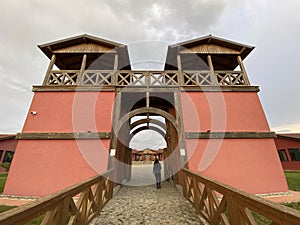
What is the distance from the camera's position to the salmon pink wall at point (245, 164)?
5797 mm

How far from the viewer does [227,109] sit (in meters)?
6.88

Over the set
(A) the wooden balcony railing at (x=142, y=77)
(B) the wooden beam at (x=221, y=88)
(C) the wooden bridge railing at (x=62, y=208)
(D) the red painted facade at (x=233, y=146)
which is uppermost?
(A) the wooden balcony railing at (x=142, y=77)

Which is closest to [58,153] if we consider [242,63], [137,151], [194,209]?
[194,209]

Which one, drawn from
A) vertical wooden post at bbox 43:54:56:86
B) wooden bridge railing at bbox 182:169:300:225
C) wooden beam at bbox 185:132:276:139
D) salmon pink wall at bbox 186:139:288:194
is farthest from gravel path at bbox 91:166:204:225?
vertical wooden post at bbox 43:54:56:86

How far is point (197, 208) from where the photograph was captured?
3990mm

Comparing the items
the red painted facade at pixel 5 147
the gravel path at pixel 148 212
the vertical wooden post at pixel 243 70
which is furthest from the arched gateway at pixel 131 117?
the red painted facade at pixel 5 147

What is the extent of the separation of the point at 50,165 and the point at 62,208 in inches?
165

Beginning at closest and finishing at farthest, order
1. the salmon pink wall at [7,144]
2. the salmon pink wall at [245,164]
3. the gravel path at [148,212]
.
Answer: the gravel path at [148,212] → the salmon pink wall at [245,164] → the salmon pink wall at [7,144]

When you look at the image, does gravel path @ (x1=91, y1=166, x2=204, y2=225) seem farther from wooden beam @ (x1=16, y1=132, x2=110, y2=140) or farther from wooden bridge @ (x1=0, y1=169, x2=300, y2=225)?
wooden beam @ (x1=16, y1=132, x2=110, y2=140)

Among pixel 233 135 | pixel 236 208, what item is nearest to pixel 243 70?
pixel 233 135

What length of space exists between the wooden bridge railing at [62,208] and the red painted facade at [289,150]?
1729cm

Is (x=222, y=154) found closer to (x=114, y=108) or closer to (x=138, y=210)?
(x=138, y=210)

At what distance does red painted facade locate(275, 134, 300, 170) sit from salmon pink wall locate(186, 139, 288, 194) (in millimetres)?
11138

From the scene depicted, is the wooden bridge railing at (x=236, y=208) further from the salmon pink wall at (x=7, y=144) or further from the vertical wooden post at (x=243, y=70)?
the salmon pink wall at (x=7, y=144)
